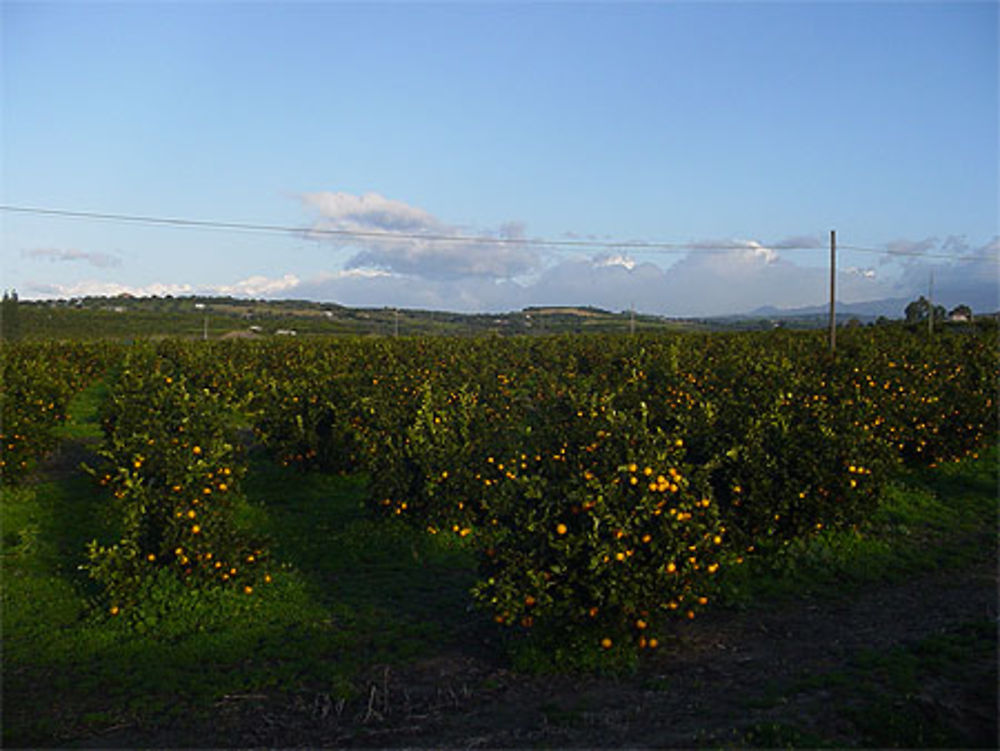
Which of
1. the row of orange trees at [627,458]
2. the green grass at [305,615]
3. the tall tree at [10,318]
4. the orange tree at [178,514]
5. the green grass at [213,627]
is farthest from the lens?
the tall tree at [10,318]

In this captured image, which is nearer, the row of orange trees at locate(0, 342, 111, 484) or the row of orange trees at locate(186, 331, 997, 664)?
the row of orange trees at locate(186, 331, 997, 664)

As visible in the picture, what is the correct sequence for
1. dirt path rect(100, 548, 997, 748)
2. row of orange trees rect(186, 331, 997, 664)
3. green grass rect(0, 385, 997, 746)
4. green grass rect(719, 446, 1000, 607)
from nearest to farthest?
1. dirt path rect(100, 548, 997, 748)
2. green grass rect(0, 385, 997, 746)
3. row of orange trees rect(186, 331, 997, 664)
4. green grass rect(719, 446, 1000, 607)

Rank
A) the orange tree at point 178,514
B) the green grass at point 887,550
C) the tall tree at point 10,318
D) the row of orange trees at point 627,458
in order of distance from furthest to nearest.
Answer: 1. the tall tree at point 10,318
2. the green grass at point 887,550
3. the orange tree at point 178,514
4. the row of orange trees at point 627,458

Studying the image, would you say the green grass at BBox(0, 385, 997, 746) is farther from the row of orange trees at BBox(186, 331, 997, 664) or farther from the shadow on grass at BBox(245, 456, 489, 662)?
the row of orange trees at BBox(186, 331, 997, 664)

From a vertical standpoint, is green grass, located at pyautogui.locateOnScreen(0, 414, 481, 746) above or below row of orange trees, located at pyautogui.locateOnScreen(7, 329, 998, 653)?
below

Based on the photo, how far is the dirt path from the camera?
17.7ft

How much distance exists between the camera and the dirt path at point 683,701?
5.40 metres

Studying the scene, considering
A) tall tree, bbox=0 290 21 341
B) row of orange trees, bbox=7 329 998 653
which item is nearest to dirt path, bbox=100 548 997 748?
row of orange trees, bbox=7 329 998 653

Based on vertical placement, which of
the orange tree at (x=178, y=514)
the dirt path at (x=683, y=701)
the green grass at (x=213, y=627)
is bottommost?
the green grass at (x=213, y=627)

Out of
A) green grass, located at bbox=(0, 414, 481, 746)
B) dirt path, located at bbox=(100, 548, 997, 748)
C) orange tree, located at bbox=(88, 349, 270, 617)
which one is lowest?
green grass, located at bbox=(0, 414, 481, 746)

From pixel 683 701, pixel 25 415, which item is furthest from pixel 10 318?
pixel 683 701

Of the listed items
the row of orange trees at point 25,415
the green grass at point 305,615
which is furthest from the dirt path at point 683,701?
the row of orange trees at point 25,415

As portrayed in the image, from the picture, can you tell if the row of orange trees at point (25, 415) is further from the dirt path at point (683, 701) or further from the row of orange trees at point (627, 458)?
the dirt path at point (683, 701)

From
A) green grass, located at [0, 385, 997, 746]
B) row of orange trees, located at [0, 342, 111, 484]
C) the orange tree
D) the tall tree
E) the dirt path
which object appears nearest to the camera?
the dirt path
